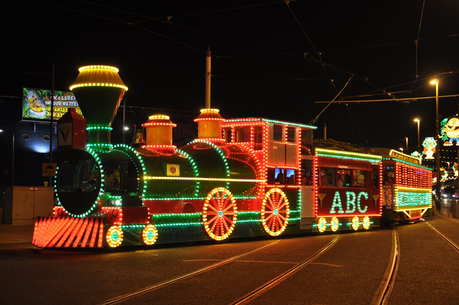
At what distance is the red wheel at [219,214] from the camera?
50.8 ft

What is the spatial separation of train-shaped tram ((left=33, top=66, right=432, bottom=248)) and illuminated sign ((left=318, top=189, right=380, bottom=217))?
0.04 m

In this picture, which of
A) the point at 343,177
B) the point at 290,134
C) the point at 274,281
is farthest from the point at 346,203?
the point at 274,281

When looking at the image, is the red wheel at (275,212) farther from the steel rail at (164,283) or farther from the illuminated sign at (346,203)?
the steel rail at (164,283)

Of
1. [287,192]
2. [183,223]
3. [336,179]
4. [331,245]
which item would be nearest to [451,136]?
[336,179]

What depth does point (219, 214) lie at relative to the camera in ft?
52.1

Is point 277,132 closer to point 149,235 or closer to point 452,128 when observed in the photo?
point 149,235

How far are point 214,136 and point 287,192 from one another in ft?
10.3

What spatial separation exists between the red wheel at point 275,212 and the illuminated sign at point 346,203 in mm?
2004

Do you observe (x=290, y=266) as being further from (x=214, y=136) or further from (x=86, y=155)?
(x=214, y=136)

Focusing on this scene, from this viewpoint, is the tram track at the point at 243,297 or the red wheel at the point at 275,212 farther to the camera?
the red wheel at the point at 275,212

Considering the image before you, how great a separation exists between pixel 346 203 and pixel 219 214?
6922 mm

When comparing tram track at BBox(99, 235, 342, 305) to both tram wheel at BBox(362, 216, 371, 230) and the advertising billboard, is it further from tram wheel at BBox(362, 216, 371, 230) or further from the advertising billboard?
the advertising billboard

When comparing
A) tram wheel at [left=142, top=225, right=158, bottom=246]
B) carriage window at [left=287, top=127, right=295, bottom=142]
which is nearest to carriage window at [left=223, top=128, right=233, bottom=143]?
carriage window at [left=287, top=127, right=295, bottom=142]

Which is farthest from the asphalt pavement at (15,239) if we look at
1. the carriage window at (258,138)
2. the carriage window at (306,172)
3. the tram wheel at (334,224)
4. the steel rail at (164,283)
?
the tram wheel at (334,224)
